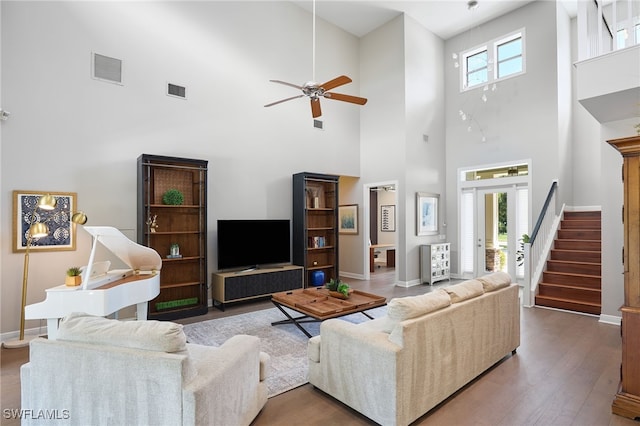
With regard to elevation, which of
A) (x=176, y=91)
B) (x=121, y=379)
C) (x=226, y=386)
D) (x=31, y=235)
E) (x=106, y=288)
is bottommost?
(x=226, y=386)

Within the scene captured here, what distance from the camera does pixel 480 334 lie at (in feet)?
9.45

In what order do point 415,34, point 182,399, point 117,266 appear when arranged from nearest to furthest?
point 182,399, point 117,266, point 415,34

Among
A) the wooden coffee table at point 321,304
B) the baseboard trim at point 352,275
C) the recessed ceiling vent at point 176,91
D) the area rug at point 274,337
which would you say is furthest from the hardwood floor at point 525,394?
the baseboard trim at point 352,275

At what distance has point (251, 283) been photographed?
216 inches

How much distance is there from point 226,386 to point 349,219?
6.40 m

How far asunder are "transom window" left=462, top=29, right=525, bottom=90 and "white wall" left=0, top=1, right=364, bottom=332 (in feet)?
10.7

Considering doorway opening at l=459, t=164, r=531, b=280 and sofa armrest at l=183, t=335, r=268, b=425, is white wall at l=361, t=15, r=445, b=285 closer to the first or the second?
doorway opening at l=459, t=164, r=531, b=280

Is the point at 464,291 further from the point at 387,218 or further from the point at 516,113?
the point at 387,218

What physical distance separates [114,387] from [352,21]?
7890 millimetres

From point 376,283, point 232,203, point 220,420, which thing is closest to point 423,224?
point 376,283

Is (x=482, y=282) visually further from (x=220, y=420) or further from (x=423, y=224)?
(x=423, y=224)

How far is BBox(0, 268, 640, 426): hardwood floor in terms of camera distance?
2389 mm

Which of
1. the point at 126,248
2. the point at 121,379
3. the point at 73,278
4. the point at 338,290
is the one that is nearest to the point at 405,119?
the point at 338,290

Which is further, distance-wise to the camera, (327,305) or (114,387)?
(327,305)
